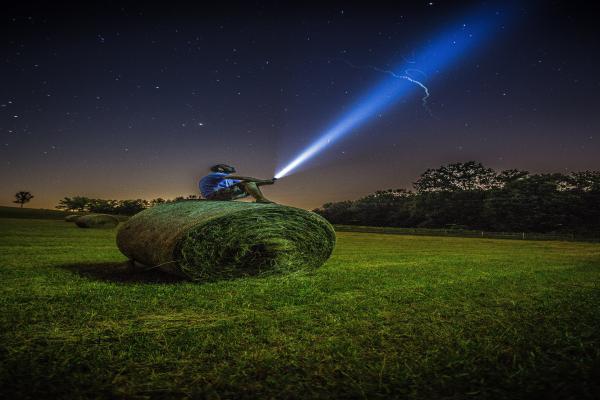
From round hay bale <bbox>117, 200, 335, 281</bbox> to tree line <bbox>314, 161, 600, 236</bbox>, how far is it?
4666cm

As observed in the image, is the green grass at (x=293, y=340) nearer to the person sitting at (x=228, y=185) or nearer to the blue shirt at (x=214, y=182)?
the person sitting at (x=228, y=185)

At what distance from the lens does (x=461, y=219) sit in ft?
186

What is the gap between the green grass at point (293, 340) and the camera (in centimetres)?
215

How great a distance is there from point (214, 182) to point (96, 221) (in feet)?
73.1

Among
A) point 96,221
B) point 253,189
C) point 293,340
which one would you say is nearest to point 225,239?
point 253,189

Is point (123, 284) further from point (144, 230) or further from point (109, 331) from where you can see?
point (109, 331)

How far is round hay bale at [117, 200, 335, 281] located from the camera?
18.2 feet

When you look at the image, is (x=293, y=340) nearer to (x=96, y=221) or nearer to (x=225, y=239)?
(x=225, y=239)

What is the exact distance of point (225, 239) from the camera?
594cm

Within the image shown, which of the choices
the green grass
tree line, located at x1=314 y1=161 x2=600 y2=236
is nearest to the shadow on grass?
the green grass

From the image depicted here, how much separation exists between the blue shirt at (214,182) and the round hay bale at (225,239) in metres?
1.19

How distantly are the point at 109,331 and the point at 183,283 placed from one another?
2.43 metres

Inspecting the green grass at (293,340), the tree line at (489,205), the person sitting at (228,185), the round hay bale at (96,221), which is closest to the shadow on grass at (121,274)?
the green grass at (293,340)

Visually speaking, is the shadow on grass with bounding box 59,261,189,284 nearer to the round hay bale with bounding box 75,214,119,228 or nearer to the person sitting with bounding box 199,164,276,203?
the person sitting with bounding box 199,164,276,203
